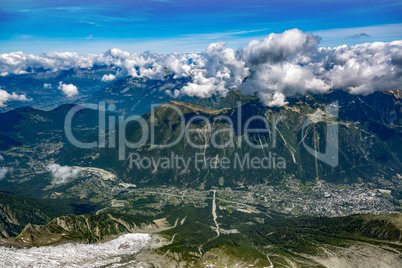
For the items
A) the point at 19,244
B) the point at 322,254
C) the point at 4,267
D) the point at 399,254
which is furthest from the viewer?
the point at 322,254

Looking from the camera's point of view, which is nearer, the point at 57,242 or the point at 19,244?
the point at 19,244

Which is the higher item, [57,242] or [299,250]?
[57,242]

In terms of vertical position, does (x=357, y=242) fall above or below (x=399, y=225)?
below

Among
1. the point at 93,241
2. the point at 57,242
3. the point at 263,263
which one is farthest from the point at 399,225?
the point at 57,242

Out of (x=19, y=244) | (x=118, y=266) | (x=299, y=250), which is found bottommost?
(x=299, y=250)

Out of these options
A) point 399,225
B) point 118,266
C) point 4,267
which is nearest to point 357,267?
point 399,225

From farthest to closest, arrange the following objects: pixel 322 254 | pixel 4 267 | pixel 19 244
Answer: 1. pixel 322 254
2. pixel 19 244
3. pixel 4 267

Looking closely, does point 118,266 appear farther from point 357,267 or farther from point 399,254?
point 399,254

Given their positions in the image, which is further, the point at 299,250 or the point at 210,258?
the point at 299,250

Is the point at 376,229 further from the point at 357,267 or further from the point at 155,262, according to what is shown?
the point at 155,262
